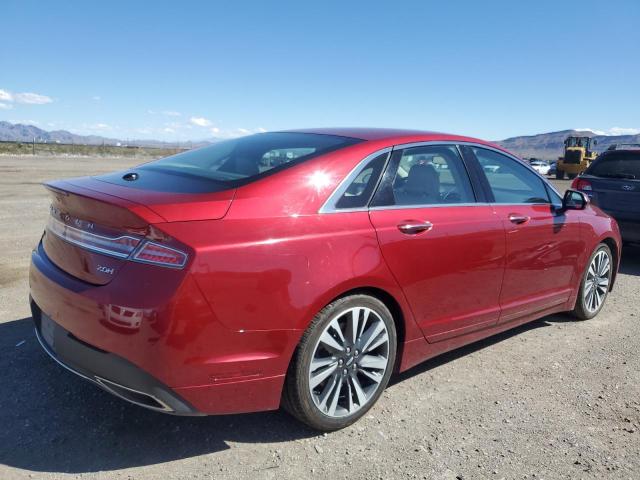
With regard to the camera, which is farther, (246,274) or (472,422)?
(472,422)

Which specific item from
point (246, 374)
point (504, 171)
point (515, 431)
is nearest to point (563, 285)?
point (504, 171)

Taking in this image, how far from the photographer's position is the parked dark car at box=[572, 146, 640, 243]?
7.06 m

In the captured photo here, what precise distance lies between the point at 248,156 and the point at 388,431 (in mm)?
1803

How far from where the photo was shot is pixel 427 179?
11.3 ft

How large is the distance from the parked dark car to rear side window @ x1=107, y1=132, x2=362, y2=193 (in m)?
5.42

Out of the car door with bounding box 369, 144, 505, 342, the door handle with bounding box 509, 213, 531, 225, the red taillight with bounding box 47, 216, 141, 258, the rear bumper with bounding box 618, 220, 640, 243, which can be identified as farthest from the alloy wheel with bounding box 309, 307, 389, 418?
the rear bumper with bounding box 618, 220, 640, 243

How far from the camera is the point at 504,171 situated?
4.14 meters

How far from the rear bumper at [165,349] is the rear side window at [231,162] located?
1.99 ft

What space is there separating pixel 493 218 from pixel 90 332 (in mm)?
2603

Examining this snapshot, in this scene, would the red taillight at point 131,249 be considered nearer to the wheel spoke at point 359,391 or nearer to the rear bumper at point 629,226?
the wheel spoke at point 359,391

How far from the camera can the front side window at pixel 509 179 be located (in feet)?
12.7

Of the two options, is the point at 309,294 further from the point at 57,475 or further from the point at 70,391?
the point at 70,391

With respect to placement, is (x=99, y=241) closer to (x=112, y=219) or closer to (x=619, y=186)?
(x=112, y=219)

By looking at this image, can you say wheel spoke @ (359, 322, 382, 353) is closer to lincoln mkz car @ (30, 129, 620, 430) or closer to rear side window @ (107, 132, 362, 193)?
lincoln mkz car @ (30, 129, 620, 430)
